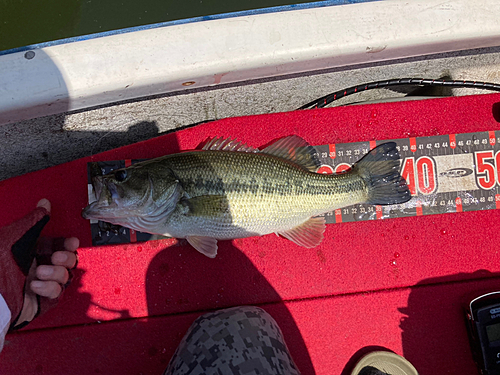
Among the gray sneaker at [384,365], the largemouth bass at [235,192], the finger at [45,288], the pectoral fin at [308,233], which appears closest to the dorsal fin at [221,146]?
the largemouth bass at [235,192]

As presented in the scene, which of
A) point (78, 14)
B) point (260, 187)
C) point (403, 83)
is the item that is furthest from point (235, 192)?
point (78, 14)

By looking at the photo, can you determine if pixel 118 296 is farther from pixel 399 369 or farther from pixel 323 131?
pixel 399 369

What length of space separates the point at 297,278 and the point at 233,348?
70 centimetres

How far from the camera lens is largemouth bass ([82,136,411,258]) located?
1.85 m

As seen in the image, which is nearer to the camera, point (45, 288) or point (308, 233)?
point (45, 288)

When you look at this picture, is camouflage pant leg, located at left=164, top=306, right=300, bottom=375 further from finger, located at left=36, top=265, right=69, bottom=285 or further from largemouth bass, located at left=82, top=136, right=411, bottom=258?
finger, located at left=36, top=265, right=69, bottom=285

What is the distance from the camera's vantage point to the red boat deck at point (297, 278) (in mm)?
2217

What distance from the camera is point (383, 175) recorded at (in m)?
2.15

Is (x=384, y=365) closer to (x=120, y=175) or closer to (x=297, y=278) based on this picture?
(x=297, y=278)

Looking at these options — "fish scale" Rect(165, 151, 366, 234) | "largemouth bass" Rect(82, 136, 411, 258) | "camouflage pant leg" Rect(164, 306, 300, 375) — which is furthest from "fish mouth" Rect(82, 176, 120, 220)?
"camouflage pant leg" Rect(164, 306, 300, 375)

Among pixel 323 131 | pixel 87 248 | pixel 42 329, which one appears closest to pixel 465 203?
pixel 323 131

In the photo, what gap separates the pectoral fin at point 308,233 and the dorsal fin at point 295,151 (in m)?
0.38

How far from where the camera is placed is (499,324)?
2.11 metres

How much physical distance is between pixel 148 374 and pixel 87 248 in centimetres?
100
